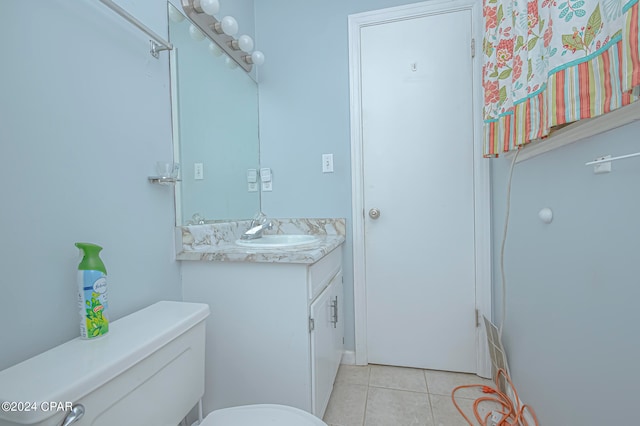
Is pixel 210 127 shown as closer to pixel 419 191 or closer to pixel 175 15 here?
pixel 175 15

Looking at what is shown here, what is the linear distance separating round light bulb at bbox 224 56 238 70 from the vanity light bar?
0.02m

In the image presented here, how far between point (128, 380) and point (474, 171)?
1732 millimetres

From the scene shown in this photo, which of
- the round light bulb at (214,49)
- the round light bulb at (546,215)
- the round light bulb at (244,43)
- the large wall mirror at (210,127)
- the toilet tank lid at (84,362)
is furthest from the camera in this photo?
the round light bulb at (244,43)

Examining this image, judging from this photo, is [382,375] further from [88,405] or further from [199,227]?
[88,405]

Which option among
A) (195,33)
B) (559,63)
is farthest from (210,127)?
(559,63)

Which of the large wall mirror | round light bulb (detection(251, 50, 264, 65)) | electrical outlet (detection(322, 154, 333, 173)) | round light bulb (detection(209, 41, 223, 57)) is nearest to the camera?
the large wall mirror

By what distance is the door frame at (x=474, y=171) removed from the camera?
1551 millimetres

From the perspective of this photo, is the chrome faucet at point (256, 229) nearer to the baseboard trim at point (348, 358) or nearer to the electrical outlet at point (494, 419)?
the baseboard trim at point (348, 358)

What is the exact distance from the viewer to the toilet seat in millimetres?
741

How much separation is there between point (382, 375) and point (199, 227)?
51.7 inches

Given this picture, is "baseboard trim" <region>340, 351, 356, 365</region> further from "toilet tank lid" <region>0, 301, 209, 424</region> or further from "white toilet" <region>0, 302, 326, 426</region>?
"toilet tank lid" <region>0, 301, 209, 424</region>

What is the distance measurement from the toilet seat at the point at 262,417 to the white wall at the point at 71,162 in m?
0.44

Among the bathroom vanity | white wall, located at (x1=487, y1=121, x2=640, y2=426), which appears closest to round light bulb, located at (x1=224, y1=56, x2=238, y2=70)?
the bathroom vanity

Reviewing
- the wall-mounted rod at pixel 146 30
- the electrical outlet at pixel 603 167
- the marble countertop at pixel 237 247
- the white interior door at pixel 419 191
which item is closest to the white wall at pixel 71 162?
the wall-mounted rod at pixel 146 30
